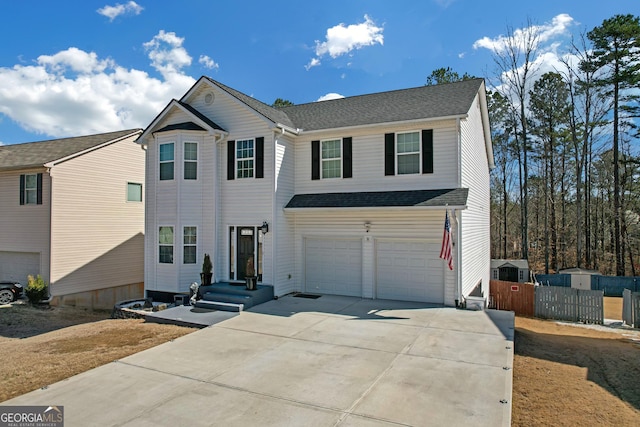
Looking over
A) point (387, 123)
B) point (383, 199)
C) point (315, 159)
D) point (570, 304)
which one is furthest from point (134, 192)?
point (570, 304)

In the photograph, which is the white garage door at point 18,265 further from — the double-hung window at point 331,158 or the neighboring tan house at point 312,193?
the double-hung window at point 331,158

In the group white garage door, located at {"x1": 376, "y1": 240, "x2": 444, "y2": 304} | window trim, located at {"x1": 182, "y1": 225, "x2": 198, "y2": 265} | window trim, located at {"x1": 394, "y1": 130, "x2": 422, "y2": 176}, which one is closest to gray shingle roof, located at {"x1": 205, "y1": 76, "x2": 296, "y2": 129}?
window trim, located at {"x1": 394, "y1": 130, "x2": 422, "y2": 176}

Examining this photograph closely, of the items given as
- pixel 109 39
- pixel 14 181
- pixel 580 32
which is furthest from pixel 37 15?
pixel 580 32

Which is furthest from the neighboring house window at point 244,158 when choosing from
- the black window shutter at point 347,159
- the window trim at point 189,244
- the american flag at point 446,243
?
the american flag at point 446,243

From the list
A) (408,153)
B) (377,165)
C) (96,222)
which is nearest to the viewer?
(408,153)

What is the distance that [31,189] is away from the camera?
16.4 meters

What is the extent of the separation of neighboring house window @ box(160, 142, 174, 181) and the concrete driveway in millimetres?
6445

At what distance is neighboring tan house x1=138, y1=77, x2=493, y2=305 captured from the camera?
12188mm

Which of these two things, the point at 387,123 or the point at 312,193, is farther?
the point at 312,193

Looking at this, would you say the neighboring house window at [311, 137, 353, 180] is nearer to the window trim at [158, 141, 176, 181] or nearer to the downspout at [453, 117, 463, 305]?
the downspout at [453, 117, 463, 305]

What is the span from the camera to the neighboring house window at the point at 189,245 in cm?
1354

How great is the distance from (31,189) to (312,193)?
41.6 ft

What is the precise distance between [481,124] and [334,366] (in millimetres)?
13963

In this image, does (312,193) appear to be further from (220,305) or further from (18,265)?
(18,265)
